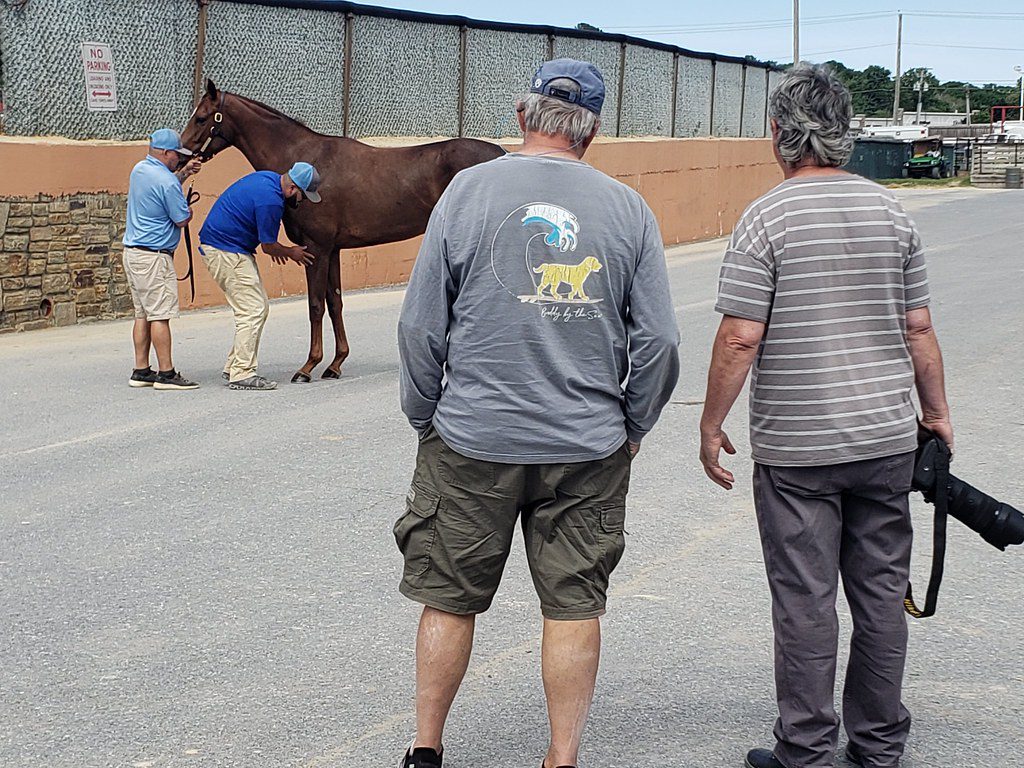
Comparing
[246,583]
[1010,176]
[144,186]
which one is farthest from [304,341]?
[1010,176]

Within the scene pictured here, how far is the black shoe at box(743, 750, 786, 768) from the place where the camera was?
152 inches

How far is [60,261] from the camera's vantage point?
14133mm

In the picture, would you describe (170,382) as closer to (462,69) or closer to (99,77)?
(99,77)

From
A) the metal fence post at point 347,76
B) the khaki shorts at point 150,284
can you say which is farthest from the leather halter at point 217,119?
the metal fence post at point 347,76

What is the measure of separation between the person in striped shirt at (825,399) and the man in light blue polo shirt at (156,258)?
732 cm

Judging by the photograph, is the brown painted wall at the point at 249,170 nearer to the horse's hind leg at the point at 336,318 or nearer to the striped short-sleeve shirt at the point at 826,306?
the horse's hind leg at the point at 336,318

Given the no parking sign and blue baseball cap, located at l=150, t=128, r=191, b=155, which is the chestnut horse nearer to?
blue baseball cap, located at l=150, t=128, r=191, b=155

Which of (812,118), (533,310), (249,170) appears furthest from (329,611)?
(249,170)

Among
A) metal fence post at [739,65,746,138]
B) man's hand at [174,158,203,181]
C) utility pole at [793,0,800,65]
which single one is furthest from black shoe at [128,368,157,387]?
utility pole at [793,0,800,65]

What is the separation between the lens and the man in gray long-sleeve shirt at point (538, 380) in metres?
3.53

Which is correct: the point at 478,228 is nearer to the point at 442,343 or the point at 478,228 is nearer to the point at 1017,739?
the point at 442,343

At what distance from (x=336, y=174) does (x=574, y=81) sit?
8042 millimetres

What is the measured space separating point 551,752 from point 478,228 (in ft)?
4.66

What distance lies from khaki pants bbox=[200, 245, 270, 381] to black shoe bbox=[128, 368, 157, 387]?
609mm
